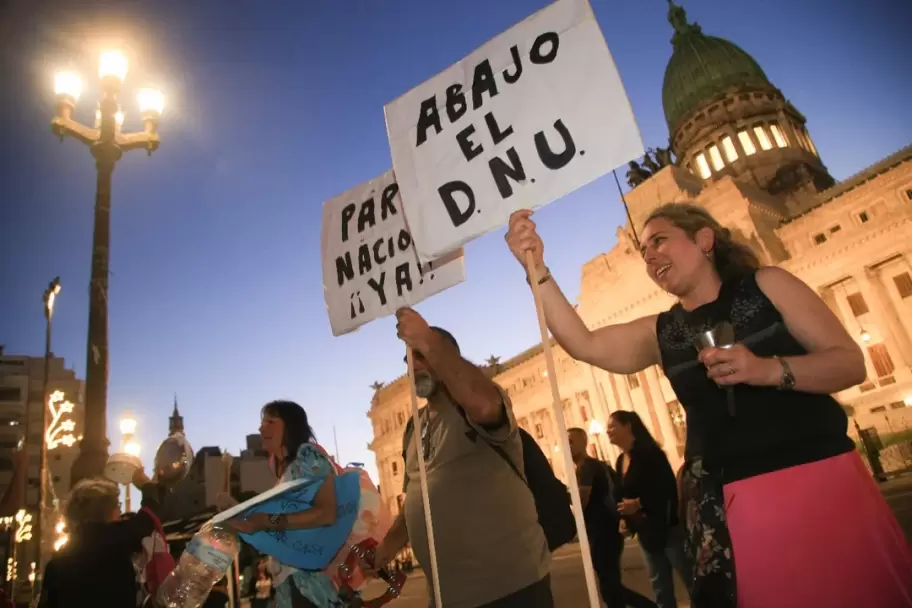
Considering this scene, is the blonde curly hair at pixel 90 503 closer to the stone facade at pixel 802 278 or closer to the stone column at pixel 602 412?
the stone facade at pixel 802 278

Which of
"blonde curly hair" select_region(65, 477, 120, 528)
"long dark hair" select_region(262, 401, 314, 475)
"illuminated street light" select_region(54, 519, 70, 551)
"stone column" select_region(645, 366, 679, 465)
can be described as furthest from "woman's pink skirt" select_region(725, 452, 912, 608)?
"stone column" select_region(645, 366, 679, 465)

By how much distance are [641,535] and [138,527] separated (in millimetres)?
4054

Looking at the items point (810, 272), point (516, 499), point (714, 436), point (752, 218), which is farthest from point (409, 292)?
point (752, 218)

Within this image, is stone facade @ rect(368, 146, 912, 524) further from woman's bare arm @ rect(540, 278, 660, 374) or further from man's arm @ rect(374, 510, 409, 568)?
woman's bare arm @ rect(540, 278, 660, 374)

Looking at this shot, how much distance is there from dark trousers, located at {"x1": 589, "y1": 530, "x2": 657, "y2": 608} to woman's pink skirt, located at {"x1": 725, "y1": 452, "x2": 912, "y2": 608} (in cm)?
354

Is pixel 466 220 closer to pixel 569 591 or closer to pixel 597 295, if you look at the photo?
pixel 569 591

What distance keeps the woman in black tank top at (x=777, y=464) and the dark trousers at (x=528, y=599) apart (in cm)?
83

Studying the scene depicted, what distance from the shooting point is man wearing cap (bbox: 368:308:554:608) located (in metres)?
2.35

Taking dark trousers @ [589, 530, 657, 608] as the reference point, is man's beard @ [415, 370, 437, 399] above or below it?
above

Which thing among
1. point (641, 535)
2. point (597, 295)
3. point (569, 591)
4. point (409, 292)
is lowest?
point (569, 591)

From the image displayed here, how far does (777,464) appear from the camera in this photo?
1.65 m

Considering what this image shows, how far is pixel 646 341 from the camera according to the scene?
2309 millimetres

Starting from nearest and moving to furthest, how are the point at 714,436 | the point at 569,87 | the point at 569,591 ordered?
the point at 714,436
the point at 569,87
the point at 569,591

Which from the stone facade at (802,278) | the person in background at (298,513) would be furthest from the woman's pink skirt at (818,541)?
the stone facade at (802,278)
